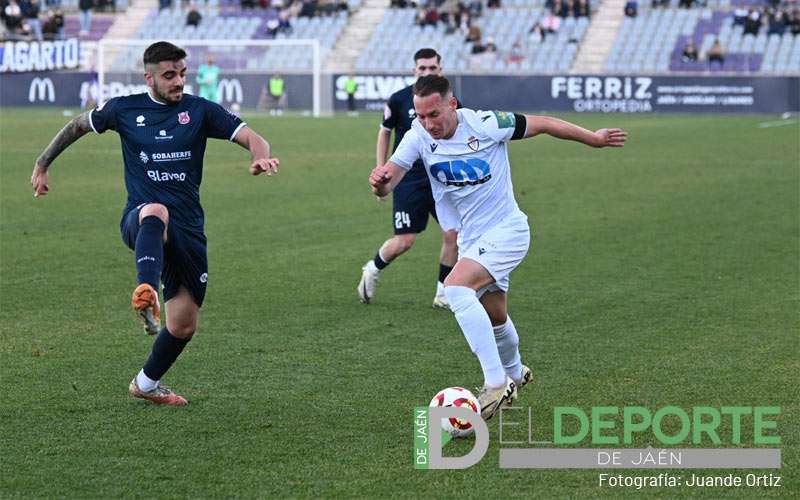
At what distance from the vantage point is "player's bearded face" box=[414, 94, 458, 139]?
7055mm

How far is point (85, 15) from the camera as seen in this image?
171ft

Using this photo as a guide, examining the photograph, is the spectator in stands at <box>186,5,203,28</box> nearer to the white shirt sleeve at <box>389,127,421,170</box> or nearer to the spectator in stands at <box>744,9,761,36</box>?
the spectator in stands at <box>744,9,761,36</box>

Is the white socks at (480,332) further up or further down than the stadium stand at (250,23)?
further up

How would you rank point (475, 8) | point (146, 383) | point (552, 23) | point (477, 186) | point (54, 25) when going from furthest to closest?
point (475, 8)
point (552, 23)
point (54, 25)
point (146, 383)
point (477, 186)

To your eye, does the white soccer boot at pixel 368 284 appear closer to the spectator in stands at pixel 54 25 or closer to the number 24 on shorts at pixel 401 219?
the number 24 on shorts at pixel 401 219

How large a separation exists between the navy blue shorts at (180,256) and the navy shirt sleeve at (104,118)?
531mm

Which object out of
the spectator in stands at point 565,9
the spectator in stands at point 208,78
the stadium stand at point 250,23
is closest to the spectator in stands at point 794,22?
the spectator in stands at point 565,9

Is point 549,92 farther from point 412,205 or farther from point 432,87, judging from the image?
point 432,87

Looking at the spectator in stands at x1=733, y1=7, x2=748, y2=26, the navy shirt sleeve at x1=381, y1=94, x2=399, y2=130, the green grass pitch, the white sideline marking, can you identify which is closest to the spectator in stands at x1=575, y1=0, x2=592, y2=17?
the spectator in stands at x1=733, y1=7, x2=748, y2=26

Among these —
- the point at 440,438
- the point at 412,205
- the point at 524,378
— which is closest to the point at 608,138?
the point at 524,378

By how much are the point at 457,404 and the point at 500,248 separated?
956 millimetres

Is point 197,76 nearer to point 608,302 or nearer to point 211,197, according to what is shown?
point 211,197

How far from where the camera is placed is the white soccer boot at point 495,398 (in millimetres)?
6984

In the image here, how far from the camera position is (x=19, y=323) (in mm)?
10016
